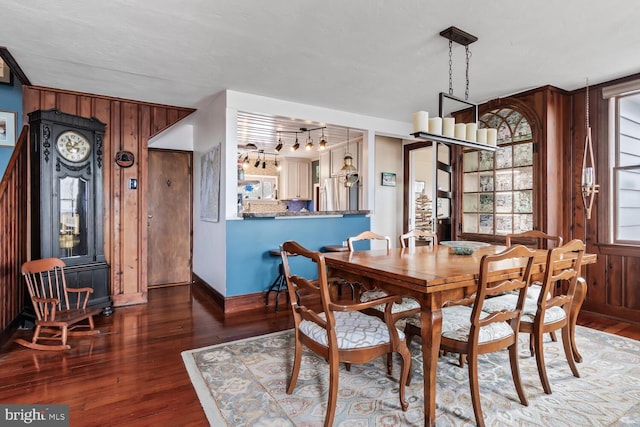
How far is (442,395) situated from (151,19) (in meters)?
3.10

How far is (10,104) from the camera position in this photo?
3.55 meters

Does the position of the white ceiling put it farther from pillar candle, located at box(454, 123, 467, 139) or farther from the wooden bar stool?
the wooden bar stool

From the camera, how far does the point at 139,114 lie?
4.18m

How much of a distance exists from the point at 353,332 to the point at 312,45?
221 centimetres

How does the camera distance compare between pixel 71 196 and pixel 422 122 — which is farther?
pixel 71 196

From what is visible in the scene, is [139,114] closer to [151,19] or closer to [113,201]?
[113,201]

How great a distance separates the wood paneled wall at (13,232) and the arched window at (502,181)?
4.99 meters

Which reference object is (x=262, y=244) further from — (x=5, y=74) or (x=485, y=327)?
(x=5, y=74)

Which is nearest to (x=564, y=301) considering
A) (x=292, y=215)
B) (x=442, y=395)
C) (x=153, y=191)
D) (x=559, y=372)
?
(x=559, y=372)

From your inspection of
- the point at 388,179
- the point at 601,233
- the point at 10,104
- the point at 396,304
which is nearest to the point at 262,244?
the point at 396,304

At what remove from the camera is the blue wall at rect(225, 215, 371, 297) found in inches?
153

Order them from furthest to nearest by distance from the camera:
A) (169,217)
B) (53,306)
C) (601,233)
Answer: (169,217) → (601,233) → (53,306)

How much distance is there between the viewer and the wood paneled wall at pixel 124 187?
3982 millimetres

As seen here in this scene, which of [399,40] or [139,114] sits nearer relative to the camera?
[399,40]
